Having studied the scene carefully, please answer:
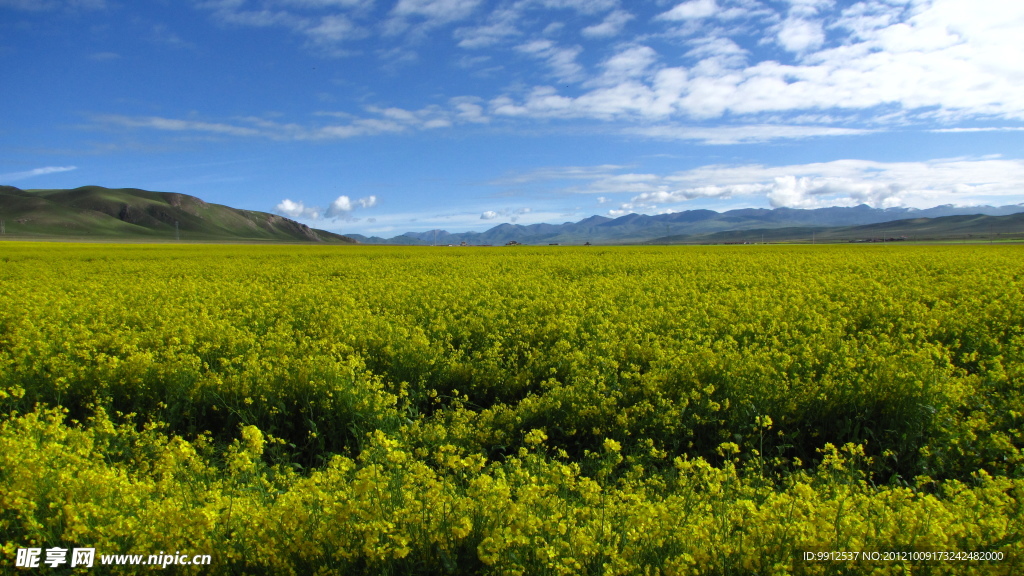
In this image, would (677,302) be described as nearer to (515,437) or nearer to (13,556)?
(515,437)

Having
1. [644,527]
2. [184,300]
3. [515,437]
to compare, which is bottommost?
[515,437]

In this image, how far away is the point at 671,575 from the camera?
2.61 m

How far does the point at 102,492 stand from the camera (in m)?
3.41

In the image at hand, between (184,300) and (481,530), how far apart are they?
11.4 m

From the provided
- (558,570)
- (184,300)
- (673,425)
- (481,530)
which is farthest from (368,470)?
(184,300)

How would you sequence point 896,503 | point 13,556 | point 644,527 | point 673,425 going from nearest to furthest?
1. point 644,527
2. point 13,556
3. point 896,503
4. point 673,425

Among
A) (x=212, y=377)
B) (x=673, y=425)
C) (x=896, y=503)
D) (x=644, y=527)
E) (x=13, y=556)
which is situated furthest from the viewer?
(x=212, y=377)

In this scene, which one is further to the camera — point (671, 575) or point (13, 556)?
point (13, 556)

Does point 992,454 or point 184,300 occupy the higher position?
point 184,300

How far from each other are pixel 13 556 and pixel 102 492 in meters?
0.51

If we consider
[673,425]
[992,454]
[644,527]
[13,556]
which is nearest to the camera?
[644,527]

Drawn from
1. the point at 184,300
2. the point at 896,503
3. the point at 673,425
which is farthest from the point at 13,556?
the point at 184,300

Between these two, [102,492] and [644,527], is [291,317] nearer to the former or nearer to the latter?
[102,492]

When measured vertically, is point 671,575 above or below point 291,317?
below
